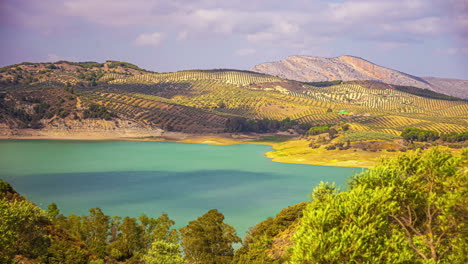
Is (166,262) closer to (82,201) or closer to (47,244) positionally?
(47,244)

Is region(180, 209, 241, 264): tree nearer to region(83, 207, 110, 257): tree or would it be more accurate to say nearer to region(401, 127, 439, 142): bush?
region(83, 207, 110, 257): tree

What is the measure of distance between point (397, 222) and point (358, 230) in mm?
6354

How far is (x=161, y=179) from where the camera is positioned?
105062 mm

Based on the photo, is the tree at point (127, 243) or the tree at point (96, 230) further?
the tree at point (96, 230)

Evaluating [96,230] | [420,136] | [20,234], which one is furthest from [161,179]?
[420,136]

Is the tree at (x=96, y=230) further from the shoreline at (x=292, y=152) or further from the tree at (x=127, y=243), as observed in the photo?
the shoreline at (x=292, y=152)

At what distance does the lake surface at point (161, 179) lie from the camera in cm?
7469

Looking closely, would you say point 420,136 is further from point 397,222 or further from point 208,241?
point 397,222

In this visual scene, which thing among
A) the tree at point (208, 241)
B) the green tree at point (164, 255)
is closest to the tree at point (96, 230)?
the tree at point (208, 241)

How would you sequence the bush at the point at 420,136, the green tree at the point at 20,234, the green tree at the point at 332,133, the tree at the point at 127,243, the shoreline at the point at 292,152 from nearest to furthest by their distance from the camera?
the green tree at the point at 20,234 → the tree at the point at 127,243 → the shoreline at the point at 292,152 → the bush at the point at 420,136 → the green tree at the point at 332,133

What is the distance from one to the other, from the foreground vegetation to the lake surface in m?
20.7

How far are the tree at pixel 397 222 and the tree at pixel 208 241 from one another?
1432 centimetres

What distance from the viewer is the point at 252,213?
234 ft

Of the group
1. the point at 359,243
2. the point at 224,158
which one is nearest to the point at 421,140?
the point at 224,158
